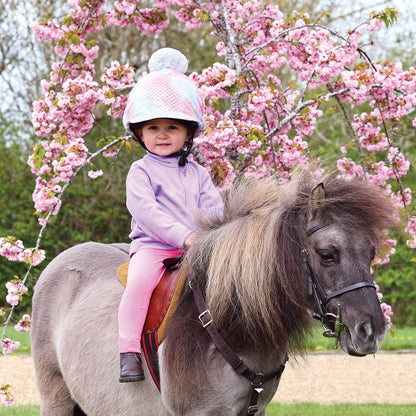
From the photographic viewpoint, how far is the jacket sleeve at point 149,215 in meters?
2.53

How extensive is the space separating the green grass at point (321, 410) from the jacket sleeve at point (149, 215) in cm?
417

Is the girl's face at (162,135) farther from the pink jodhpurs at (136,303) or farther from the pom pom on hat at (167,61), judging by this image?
the pink jodhpurs at (136,303)

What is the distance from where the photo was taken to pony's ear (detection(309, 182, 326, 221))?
2234 millimetres

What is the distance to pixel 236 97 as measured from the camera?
14.9 ft

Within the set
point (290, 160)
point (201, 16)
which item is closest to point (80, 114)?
point (201, 16)

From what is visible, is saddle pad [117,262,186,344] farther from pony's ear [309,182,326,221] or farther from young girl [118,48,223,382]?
pony's ear [309,182,326,221]

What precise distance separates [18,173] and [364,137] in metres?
8.89

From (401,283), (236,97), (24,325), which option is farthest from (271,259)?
(401,283)

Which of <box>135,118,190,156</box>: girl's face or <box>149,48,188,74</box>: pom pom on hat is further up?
<box>149,48,188,74</box>: pom pom on hat

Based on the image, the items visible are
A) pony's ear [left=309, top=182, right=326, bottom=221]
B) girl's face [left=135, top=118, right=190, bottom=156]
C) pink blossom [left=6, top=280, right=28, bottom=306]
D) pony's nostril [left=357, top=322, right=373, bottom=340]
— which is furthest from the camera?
pink blossom [left=6, top=280, right=28, bottom=306]

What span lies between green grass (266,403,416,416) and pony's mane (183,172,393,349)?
4.23 m

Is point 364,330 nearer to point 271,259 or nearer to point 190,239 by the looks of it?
point 271,259

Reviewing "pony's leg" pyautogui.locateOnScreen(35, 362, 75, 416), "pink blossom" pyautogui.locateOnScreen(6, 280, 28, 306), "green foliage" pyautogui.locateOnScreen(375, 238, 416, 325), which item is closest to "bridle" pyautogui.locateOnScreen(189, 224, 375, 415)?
"pony's leg" pyautogui.locateOnScreen(35, 362, 75, 416)

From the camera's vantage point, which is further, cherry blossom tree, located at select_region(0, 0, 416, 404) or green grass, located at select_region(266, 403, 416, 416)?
green grass, located at select_region(266, 403, 416, 416)
